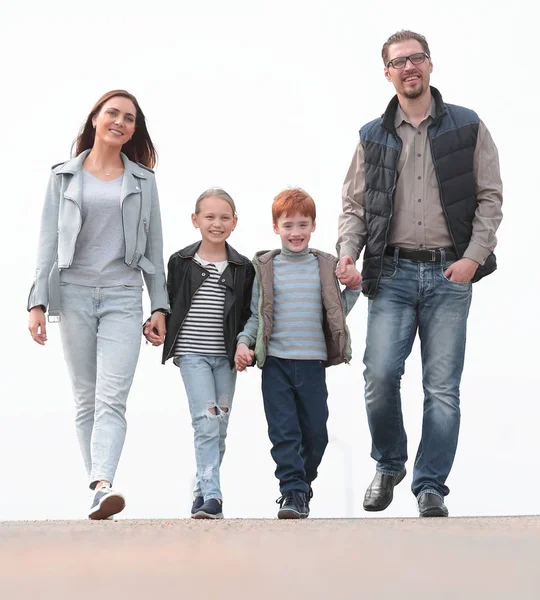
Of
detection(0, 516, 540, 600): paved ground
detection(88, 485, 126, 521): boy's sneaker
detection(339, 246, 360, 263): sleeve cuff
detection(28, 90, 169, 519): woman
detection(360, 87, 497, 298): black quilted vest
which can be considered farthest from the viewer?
detection(339, 246, 360, 263): sleeve cuff

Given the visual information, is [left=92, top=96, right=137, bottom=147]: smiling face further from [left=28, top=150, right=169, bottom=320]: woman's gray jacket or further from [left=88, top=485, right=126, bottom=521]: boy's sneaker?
[left=88, top=485, right=126, bottom=521]: boy's sneaker

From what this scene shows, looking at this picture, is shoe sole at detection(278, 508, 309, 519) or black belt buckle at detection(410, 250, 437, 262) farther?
black belt buckle at detection(410, 250, 437, 262)

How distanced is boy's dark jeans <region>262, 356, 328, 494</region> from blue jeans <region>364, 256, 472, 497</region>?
29cm

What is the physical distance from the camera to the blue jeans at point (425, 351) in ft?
19.9

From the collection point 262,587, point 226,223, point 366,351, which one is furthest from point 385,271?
point 262,587

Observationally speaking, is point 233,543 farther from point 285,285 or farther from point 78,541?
point 285,285

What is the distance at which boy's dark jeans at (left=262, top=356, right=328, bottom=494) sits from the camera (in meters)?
6.21

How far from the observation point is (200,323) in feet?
21.1

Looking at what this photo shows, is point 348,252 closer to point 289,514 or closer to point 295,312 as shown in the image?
point 295,312

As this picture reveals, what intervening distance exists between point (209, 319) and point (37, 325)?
974 mm

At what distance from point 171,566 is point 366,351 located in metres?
2.67

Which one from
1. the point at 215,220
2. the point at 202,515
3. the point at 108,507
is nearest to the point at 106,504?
the point at 108,507

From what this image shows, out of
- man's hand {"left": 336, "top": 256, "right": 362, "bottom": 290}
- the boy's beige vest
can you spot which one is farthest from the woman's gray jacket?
man's hand {"left": 336, "top": 256, "right": 362, "bottom": 290}

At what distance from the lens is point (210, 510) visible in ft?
19.6
